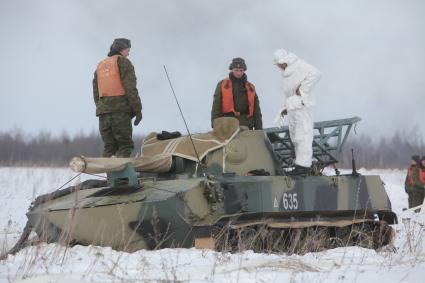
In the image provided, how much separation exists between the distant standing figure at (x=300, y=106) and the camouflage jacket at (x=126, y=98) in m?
1.97

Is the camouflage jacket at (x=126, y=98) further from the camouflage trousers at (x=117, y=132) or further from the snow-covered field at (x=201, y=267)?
the snow-covered field at (x=201, y=267)

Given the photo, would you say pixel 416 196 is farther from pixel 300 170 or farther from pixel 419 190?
pixel 300 170

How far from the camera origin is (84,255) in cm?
774

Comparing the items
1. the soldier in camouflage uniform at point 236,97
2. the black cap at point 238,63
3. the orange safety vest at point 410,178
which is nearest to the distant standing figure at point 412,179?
the orange safety vest at point 410,178

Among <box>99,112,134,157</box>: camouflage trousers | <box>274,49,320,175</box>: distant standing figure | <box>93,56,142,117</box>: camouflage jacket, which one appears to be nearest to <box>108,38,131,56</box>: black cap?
<box>93,56,142,117</box>: camouflage jacket

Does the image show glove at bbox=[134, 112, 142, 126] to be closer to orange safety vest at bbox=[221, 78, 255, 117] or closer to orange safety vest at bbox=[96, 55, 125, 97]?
orange safety vest at bbox=[96, 55, 125, 97]

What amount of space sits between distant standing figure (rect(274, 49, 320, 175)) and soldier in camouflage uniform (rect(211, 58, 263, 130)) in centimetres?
88

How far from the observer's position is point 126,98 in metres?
10.3

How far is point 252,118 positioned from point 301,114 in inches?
50.9

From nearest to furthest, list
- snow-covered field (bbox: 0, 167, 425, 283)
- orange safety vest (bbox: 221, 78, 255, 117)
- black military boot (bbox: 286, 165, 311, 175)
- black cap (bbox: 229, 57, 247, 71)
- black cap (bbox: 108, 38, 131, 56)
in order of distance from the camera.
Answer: snow-covered field (bbox: 0, 167, 425, 283)
black military boot (bbox: 286, 165, 311, 175)
black cap (bbox: 108, 38, 131, 56)
black cap (bbox: 229, 57, 247, 71)
orange safety vest (bbox: 221, 78, 255, 117)

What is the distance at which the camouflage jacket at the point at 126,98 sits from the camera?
10.2 metres

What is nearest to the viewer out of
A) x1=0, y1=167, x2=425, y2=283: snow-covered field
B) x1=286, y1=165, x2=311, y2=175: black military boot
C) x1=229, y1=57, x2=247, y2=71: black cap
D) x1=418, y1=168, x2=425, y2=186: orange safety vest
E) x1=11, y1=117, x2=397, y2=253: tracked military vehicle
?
x1=0, y1=167, x2=425, y2=283: snow-covered field

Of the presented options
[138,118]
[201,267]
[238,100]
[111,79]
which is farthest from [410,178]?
[201,267]

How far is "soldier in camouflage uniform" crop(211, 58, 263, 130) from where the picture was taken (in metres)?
11.1
